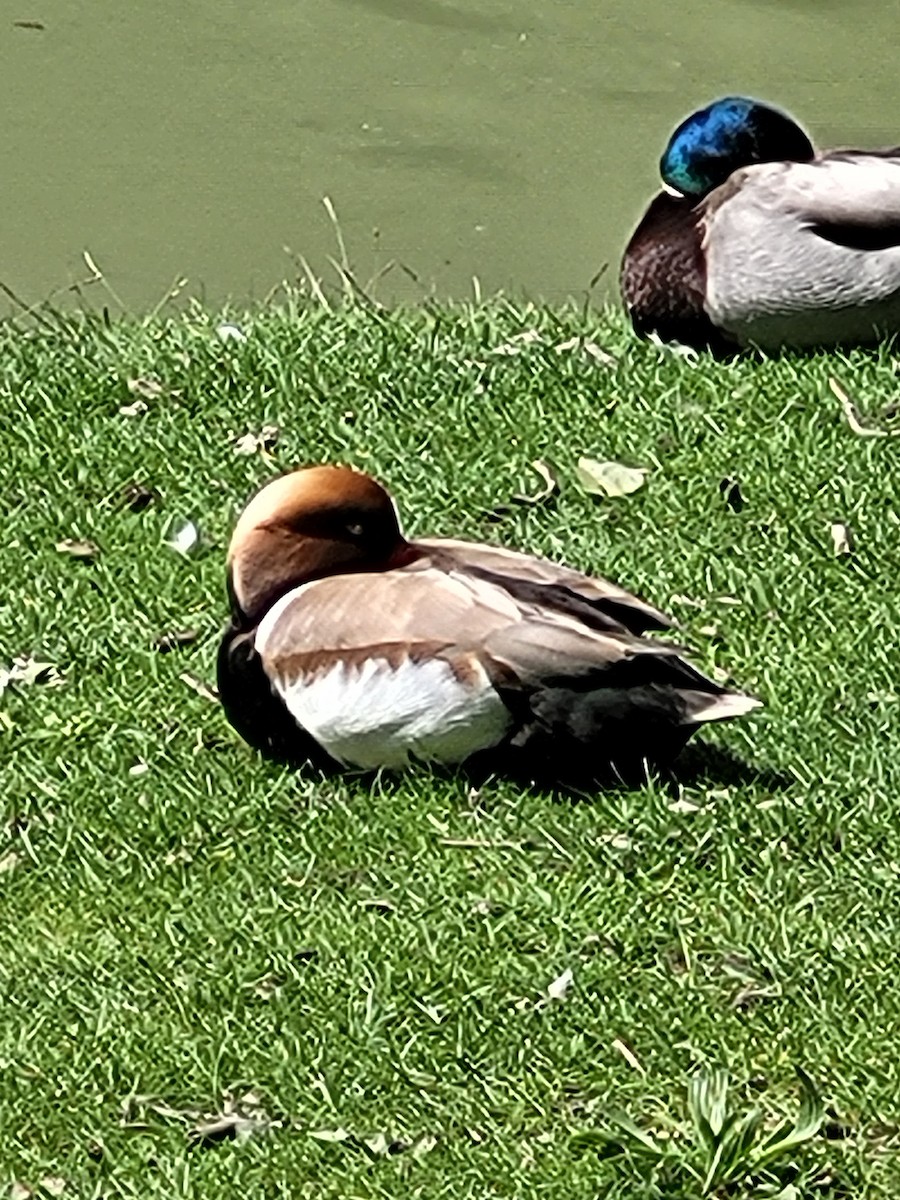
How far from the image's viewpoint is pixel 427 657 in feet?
13.1

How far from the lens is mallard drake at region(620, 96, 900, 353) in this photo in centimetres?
607

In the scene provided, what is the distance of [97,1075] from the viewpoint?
11.5ft

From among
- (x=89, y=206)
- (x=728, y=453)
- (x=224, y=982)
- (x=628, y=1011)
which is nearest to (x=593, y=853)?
(x=628, y=1011)

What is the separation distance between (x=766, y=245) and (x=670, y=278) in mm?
256

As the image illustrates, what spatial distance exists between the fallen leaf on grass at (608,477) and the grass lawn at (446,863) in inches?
2.6

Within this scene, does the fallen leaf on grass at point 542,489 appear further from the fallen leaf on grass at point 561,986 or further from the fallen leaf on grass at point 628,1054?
the fallen leaf on grass at point 628,1054

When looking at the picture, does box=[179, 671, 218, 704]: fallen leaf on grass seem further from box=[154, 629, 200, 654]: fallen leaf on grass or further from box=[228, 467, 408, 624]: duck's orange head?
box=[228, 467, 408, 624]: duck's orange head

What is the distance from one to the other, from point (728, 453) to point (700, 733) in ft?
4.14

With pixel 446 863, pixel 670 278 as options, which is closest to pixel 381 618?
pixel 446 863

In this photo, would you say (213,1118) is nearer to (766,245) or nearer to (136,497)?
(136,497)

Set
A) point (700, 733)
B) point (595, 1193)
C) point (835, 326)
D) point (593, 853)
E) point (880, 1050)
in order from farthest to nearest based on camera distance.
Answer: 1. point (835, 326)
2. point (700, 733)
3. point (593, 853)
4. point (880, 1050)
5. point (595, 1193)

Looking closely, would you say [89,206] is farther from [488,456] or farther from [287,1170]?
[287,1170]

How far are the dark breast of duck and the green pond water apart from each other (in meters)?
1.04

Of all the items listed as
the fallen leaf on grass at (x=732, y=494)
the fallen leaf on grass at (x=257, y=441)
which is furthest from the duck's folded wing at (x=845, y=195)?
the fallen leaf on grass at (x=257, y=441)
